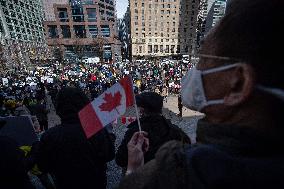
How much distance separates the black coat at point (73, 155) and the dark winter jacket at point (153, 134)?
0.20m

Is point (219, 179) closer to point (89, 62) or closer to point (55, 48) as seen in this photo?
point (89, 62)

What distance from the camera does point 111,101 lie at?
7.76 feet

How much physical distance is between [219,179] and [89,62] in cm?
5030

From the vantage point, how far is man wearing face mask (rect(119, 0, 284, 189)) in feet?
2.47

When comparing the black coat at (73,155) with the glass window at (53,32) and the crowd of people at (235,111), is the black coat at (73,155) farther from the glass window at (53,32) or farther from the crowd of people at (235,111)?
the glass window at (53,32)

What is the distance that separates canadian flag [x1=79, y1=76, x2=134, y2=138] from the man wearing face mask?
1362 mm

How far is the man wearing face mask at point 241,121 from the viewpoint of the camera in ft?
2.47

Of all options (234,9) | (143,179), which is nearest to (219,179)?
(143,179)

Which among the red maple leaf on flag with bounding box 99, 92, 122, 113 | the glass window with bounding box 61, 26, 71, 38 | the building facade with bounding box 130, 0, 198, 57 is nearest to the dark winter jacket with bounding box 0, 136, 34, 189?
the red maple leaf on flag with bounding box 99, 92, 122, 113

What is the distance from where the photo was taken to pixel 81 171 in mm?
2732

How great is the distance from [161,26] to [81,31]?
2891cm

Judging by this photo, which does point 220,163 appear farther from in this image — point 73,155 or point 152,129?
point 73,155

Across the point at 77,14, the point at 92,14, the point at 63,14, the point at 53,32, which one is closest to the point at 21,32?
the point at 53,32

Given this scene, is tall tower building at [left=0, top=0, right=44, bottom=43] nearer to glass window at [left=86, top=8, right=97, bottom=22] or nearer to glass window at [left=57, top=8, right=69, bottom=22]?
Result: glass window at [left=57, top=8, right=69, bottom=22]
